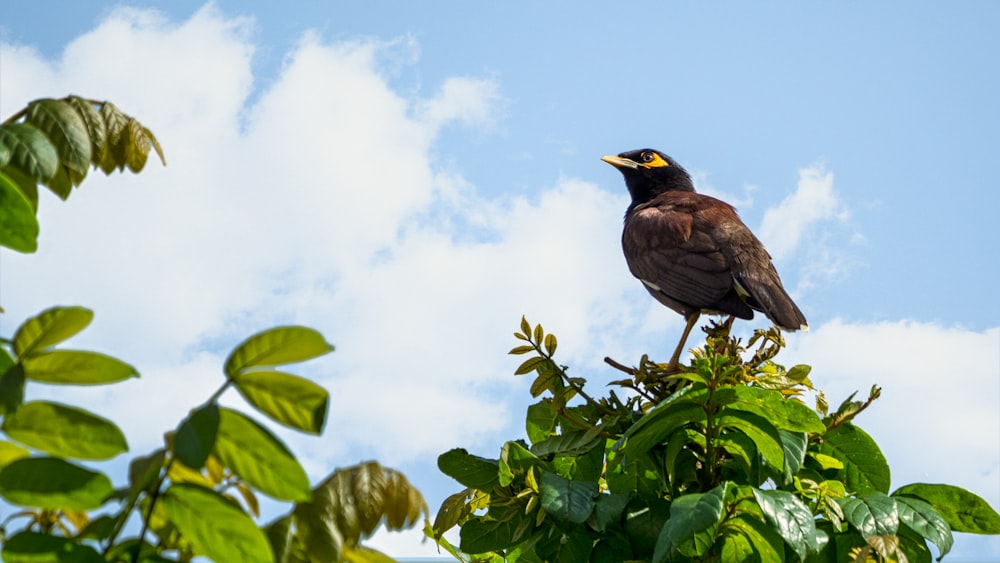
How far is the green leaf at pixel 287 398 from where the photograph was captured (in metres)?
1.06

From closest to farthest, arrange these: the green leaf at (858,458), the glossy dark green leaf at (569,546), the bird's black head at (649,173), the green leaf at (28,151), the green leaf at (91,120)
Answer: the green leaf at (28,151) → the green leaf at (91,120) → the glossy dark green leaf at (569,546) → the green leaf at (858,458) → the bird's black head at (649,173)

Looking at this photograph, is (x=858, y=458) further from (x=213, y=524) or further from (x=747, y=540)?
(x=213, y=524)

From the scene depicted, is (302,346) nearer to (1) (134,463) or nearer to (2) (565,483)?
(1) (134,463)

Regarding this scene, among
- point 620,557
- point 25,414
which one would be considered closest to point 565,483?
point 620,557

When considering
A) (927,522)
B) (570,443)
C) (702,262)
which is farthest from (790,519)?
(702,262)

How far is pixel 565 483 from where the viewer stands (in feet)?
9.37

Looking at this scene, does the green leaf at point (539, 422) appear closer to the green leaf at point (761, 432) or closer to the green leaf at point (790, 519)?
the green leaf at point (761, 432)

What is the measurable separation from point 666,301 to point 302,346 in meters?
4.93

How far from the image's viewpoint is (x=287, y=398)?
1.07 m

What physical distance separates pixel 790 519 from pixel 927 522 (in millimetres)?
529

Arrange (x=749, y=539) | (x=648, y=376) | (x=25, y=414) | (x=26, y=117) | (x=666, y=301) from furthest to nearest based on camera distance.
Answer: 1. (x=666, y=301)
2. (x=648, y=376)
3. (x=749, y=539)
4. (x=26, y=117)
5. (x=25, y=414)

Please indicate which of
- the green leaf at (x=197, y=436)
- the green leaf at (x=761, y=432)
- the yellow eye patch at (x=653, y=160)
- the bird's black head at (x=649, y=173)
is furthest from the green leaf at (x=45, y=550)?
the yellow eye patch at (x=653, y=160)

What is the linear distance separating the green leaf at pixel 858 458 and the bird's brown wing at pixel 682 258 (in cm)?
220

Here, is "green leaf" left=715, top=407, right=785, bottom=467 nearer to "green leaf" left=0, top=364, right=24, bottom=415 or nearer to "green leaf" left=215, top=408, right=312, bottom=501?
"green leaf" left=215, top=408, right=312, bottom=501
